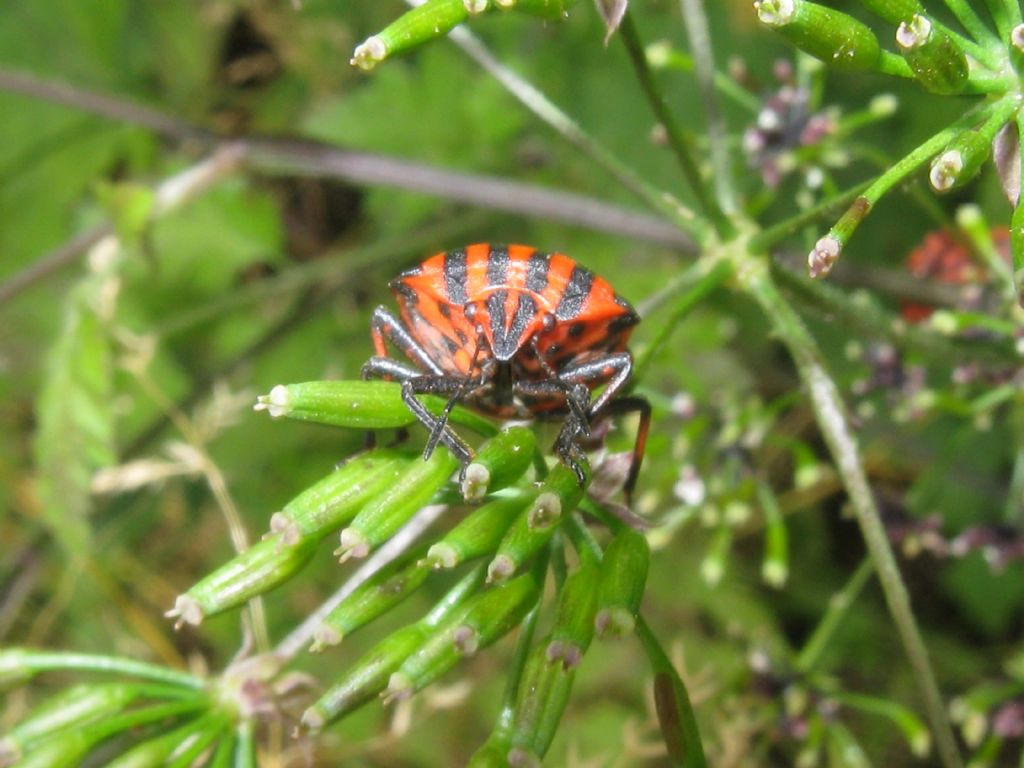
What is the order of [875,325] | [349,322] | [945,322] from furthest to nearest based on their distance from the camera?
[349,322] < [945,322] < [875,325]

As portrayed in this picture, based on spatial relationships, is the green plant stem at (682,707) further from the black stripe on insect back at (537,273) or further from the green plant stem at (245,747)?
the green plant stem at (245,747)

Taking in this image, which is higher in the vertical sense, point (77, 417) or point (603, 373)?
point (77, 417)

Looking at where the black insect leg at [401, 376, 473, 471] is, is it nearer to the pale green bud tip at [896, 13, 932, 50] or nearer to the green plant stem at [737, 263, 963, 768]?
the green plant stem at [737, 263, 963, 768]

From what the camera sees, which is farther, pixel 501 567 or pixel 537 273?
pixel 537 273

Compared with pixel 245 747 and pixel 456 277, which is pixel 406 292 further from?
pixel 245 747

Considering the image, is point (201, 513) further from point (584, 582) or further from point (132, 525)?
point (584, 582)

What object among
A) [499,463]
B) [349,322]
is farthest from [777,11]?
[349,322]

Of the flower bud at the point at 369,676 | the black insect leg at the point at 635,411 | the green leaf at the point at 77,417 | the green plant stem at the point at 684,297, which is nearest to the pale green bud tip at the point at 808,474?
the green plant stem at the point at 684,297

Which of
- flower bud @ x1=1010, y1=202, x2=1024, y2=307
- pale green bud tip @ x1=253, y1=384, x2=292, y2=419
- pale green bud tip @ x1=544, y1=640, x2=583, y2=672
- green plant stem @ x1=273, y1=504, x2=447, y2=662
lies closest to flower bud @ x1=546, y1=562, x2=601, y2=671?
pale green bud tip @ x1=544, y1=640, x2=583, y2=672
